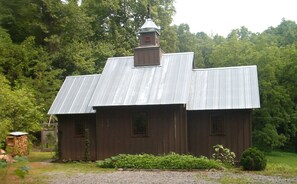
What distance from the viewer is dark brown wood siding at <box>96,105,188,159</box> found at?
17.5m

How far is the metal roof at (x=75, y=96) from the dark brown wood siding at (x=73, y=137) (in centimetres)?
45

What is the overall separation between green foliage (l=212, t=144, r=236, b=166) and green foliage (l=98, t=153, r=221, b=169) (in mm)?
1324

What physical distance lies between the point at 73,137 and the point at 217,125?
7704mm

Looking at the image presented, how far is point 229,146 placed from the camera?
17.7 meters

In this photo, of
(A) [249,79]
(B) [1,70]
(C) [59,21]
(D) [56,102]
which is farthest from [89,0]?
(A) [249,79]

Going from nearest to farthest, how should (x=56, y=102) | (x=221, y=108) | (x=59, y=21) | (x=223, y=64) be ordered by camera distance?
(x=221, y=108), (x=56, y=102), (x=223, y=64), (x=59, y=21)

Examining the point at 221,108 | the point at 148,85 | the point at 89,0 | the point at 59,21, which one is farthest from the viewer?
the point at 89,0

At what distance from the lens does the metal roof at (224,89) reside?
17.4 m

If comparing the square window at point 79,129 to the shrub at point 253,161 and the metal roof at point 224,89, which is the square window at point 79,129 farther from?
the shrub at point 253,161

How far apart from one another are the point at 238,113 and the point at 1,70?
18.9 meters

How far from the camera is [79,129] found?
19.7 meters

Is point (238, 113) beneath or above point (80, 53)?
beneath

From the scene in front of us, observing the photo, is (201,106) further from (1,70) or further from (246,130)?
(1,70)

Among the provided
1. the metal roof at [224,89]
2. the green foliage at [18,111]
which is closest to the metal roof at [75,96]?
the green foliage at [18,111]
